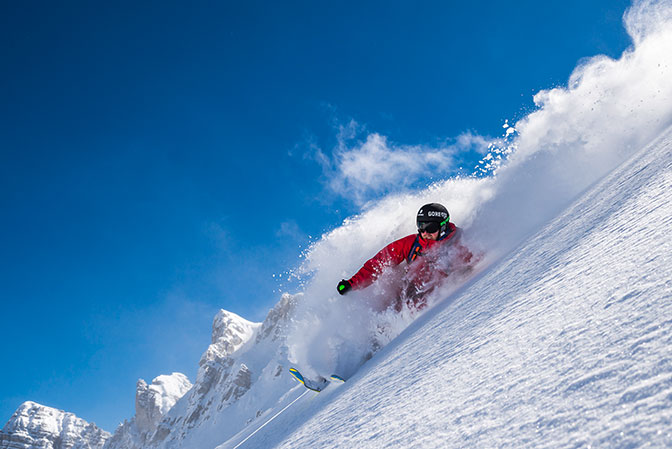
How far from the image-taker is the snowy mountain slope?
2.81ft

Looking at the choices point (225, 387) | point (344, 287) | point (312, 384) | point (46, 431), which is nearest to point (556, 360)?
point (312, 384)

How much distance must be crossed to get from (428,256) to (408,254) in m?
0.32

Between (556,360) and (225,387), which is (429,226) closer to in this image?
(556,360)

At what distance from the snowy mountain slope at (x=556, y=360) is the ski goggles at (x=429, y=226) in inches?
81.5

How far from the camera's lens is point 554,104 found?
20.6 feet

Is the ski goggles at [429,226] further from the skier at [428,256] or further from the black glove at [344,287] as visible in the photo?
the black glove at [344,287]

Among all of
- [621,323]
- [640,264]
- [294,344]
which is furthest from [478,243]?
[621,323]

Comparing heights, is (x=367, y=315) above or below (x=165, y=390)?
below

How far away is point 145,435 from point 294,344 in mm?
178700

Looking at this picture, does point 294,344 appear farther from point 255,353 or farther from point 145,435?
point 145,435

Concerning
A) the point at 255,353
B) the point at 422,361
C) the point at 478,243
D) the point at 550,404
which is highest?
the point at 255,353

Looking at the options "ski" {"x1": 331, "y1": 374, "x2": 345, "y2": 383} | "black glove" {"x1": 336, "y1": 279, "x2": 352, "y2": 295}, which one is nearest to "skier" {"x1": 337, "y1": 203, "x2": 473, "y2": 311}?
"black glove" {"x1": 336, "y1": 279, "x2": 352, "y2": 295}

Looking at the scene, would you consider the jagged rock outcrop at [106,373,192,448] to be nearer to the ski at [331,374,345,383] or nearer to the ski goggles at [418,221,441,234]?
the ski at [331,374,345,383]

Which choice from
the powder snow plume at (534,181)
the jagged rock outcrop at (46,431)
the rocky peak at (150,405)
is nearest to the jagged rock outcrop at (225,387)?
the rocky peak at (150,405)
